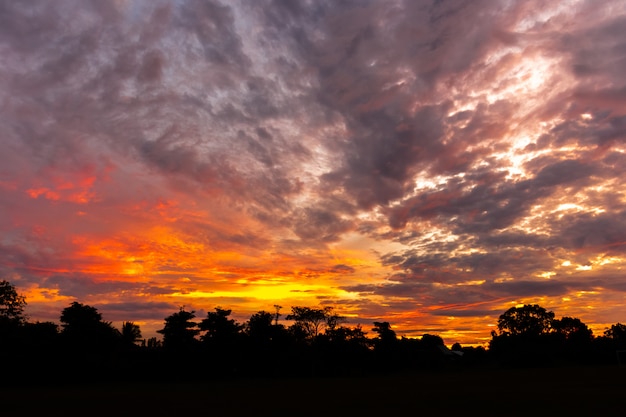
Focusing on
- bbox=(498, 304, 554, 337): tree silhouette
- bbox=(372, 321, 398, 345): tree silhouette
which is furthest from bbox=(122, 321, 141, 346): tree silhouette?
bbox=(498, 304, 554, 337): tree silhouette

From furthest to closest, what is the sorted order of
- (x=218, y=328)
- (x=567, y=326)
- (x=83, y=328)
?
(x=567, y=326)
(x=218, y=328)
(x=83, y=328)

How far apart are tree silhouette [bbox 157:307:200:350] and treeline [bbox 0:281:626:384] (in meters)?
0.12

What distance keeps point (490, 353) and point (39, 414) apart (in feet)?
299

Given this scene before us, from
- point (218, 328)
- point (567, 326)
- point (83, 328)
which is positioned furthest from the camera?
point (567, 326)

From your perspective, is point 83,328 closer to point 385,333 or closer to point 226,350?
point 226,350

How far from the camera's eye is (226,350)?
63875mm

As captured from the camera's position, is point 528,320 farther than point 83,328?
Yes

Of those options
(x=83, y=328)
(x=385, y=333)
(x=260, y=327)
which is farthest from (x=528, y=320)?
(x=83, y=328)

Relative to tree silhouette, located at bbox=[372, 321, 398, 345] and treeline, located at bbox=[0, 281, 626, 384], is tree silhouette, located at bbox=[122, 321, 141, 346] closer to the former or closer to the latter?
treeline, located at bbox=[0, 281, 626, 384]

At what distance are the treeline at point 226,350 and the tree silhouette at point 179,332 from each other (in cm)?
12

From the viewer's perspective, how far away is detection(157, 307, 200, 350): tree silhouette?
6271cm

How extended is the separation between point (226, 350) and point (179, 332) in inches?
250

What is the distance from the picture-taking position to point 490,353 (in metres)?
98.4

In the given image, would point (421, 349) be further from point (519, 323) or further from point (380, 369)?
point (519, 323)
